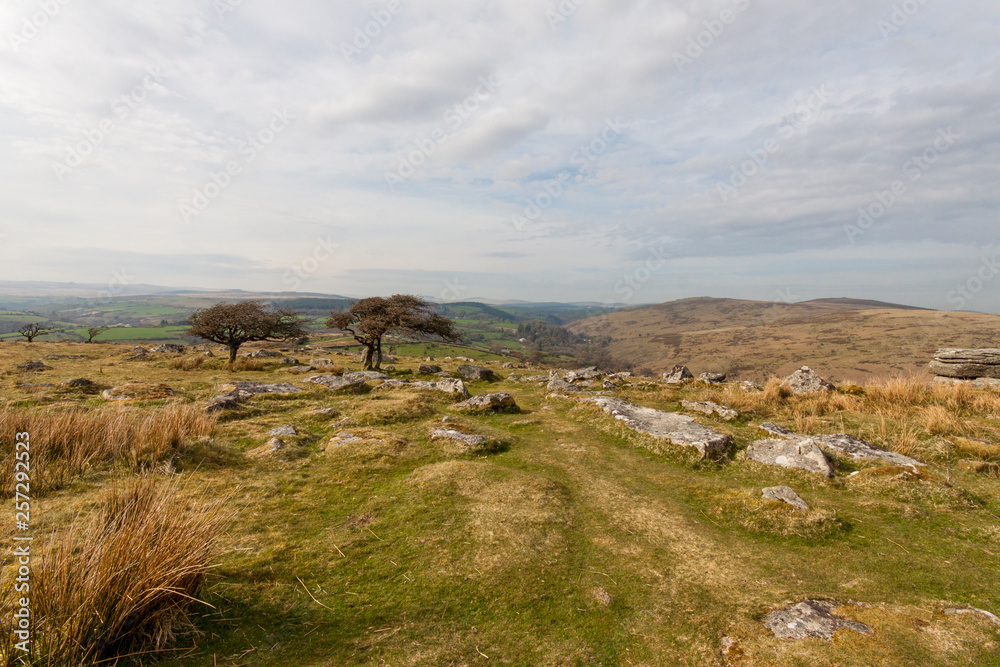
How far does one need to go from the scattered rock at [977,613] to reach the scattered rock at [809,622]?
4.19ft

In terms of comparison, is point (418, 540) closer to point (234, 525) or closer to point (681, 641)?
point (234, 525)

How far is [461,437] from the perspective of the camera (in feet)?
39.1

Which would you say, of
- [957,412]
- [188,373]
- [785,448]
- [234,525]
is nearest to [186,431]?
[234,525]

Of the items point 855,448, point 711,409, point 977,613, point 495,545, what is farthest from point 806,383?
point 495,545

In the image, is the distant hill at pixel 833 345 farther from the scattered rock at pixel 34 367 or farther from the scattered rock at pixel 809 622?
the scattered rock at pixel 34 367

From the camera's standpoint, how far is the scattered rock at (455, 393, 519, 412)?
16.5 meters

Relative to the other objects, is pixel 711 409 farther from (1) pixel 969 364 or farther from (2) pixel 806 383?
(1) pixel 969 364

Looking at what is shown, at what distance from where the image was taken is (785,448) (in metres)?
10.4

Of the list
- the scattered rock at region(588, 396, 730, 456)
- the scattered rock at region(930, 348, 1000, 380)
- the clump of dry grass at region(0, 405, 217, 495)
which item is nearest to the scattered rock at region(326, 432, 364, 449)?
the clump of dry grass at region(0, 405, 217, 495)

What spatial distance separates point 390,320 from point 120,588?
86.5 feet

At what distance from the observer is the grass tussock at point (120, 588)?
299 centimetres

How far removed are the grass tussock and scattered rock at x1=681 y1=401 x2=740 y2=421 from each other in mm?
15635

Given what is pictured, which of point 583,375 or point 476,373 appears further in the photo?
point 476,373

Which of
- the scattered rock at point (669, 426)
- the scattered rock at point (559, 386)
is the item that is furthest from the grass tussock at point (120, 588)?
the scattered rock at point (559, 386)
